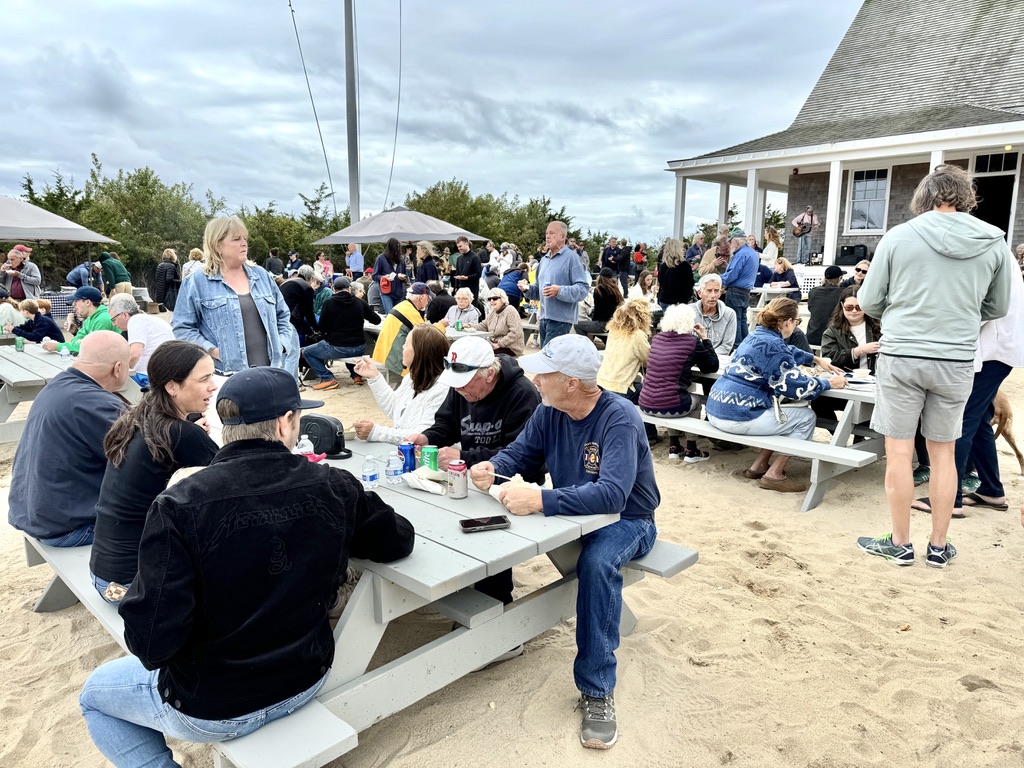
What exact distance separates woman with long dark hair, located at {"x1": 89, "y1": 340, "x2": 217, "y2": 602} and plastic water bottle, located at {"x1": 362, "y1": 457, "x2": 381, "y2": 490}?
62 cm

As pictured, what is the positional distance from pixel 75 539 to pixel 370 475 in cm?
121

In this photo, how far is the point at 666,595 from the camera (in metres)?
3.54

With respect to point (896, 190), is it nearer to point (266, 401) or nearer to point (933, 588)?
point (933, 588)

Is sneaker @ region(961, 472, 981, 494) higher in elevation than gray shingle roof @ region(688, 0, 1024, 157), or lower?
lower

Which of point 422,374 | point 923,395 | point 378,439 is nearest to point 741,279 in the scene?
point 923,395

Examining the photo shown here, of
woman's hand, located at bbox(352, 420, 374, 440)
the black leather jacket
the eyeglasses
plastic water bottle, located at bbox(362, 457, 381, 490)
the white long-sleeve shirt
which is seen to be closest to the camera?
the black leather jacket

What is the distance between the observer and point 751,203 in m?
17.7

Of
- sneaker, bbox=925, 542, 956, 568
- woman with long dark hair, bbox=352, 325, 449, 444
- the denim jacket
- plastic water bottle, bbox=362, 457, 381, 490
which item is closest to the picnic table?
the denim jacket

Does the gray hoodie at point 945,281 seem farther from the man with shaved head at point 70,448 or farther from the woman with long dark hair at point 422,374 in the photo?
the man with shaved head at point 70,448

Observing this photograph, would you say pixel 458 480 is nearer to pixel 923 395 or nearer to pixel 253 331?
pixel 253 331

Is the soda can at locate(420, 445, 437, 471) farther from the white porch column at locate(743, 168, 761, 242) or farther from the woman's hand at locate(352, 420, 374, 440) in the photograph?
the white porch column at locate(743, 168, 761, 242)

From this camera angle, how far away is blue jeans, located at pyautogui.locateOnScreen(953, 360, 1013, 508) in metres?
3.91

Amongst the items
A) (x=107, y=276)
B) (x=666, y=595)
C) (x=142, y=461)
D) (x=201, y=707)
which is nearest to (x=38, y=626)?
(x=142, y=461)

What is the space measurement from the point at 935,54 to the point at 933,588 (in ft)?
63.0
